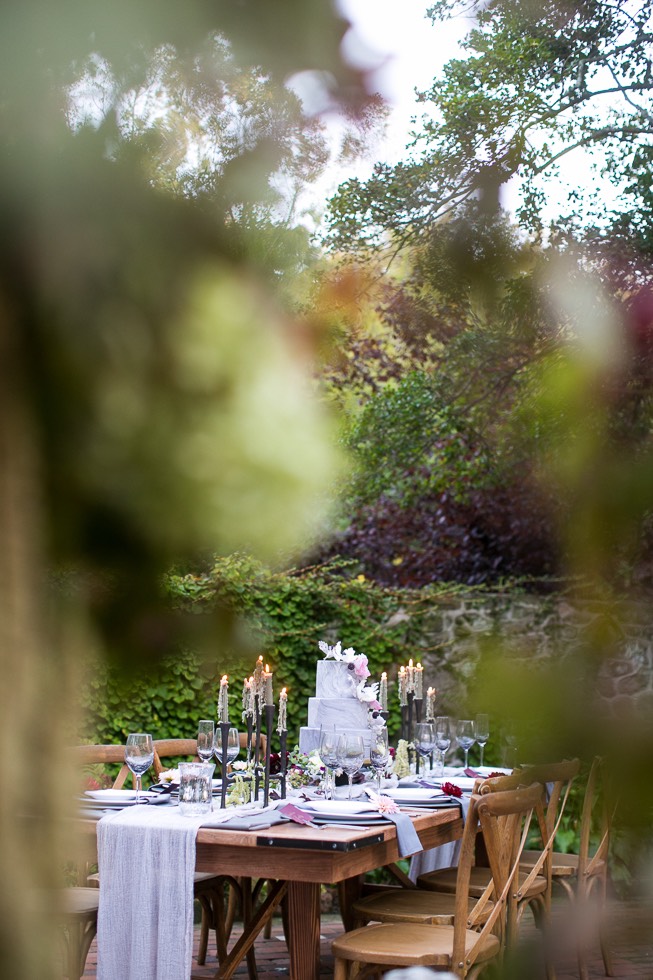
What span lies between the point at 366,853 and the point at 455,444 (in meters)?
2.33

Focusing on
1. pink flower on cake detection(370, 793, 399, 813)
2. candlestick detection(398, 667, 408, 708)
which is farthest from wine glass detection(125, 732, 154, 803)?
candlestick detection(398, 667, 408, 708)

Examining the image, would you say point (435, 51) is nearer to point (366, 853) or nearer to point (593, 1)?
point (593, 1)

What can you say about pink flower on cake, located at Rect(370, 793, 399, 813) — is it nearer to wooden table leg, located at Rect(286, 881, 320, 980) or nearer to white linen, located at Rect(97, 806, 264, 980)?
wooden table leg, located at Rect(286, 881, 320, 980)

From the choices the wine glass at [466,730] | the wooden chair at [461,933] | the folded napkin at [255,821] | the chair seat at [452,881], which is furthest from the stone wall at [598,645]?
the chair seat at [452,881]

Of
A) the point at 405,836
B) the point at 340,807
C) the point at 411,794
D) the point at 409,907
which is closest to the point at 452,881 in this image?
the point at 409,907

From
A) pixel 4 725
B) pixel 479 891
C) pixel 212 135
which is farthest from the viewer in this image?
pixel 479 891

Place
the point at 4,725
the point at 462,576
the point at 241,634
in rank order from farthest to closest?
the point at 462,576 → the point at 241,634 → the point at 4,725

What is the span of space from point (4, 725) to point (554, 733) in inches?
9.9

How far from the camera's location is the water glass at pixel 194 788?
2979 mm

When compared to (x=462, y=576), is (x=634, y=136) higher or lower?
higher

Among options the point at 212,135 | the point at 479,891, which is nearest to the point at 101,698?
the point at 212,135

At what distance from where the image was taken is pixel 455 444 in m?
0.70

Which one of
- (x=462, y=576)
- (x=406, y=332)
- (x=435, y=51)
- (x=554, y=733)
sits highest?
(x=435, y=51)

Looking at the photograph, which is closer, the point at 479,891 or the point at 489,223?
the point at 489,223
